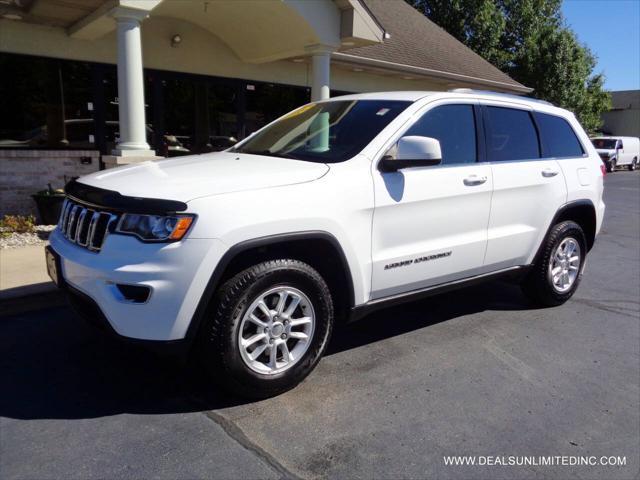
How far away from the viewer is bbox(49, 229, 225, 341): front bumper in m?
2.75

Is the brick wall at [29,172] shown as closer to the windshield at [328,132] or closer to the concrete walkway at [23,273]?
the concrete walkway at [23,273]

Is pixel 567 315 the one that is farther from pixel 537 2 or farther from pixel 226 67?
pixel 537 2

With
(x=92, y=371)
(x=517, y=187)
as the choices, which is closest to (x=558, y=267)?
(x=517, y=187)

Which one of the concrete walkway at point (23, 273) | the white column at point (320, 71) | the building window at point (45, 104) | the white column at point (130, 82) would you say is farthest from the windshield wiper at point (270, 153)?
the building window at point (45, 104)

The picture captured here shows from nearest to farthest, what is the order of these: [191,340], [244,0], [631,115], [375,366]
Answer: [191,340], [375,366], [244,0], [631,115]

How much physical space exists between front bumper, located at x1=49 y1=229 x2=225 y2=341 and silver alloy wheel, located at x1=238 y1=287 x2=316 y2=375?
0.38 metres

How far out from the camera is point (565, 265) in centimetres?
510

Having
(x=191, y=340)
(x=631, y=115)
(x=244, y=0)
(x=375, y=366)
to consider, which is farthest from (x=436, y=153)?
(x=631, y=115)

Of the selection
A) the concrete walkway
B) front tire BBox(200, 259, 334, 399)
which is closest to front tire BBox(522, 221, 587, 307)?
front tire BBox(200, 259, 334, 399)

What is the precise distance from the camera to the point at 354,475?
2572 millimetres

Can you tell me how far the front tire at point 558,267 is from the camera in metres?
4.86

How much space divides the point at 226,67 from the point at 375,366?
897 centimetres

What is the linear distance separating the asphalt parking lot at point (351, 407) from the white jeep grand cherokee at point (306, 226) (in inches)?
15.2

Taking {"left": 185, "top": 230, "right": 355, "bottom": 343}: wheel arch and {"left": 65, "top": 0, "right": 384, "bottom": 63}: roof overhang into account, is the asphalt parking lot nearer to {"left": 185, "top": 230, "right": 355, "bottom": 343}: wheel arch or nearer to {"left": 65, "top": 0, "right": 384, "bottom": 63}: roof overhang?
{"left": 185, "top": 230, "right": 355, "bottom": 343}: wheel arch
